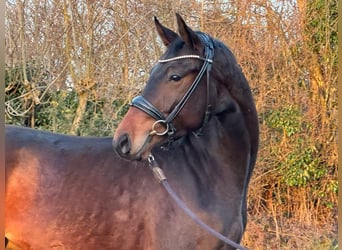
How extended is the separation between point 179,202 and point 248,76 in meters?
4.12

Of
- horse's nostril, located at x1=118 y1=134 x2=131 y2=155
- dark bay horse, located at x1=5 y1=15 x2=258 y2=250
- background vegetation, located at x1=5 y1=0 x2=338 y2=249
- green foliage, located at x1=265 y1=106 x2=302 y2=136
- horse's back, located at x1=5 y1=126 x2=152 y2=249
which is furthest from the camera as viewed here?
green foliage, located at x1=265 y1=106 x2=302 y2=136

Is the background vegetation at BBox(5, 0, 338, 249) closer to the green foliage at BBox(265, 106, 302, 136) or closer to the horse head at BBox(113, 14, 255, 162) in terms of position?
the green foliage at BBox(265, 106, 302, 136)

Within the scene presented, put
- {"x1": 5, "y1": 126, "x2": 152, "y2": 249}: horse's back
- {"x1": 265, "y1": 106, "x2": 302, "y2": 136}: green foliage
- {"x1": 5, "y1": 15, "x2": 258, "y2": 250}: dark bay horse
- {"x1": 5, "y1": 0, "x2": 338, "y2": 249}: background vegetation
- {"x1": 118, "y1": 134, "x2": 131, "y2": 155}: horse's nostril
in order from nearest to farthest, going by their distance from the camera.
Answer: {"x1": 118, "y1": 134, "x2": 131, "y2": 155}: horse's nostril, {"x1": 5, "y1": 15, "x2": 258, "y2": 250}: dark bay horse, {"x1": 5, "y1": 126, "x2": 152, "y2": 249}: horse's back, {"x1": 5, "y1": 0, "x2": 338, "y2": 249}: background vegetation, {"x1": 265, "y1": 106, "x2": 302, "y2": 136}: green foliage

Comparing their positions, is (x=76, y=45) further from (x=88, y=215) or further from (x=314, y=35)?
(x=88, y=215)

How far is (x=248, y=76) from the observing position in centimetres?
619

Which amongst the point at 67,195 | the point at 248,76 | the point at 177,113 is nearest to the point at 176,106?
the point at 177,113

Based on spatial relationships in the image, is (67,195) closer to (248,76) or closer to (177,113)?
(177,113)

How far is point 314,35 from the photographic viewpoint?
6.34 metres

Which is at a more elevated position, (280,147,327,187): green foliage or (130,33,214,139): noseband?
(130,33,214,139): noseband

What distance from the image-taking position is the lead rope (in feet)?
7.36

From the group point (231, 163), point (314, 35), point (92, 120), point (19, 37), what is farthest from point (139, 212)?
point (314, 35)

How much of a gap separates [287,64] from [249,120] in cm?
402

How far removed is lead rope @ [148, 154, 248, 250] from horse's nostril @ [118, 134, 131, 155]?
7.0 inches

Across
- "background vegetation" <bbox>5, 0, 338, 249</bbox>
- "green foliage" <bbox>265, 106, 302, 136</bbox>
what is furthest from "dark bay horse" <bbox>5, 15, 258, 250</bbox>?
"green foliage" <bbox>265, 106, 302, 136</bbox>
